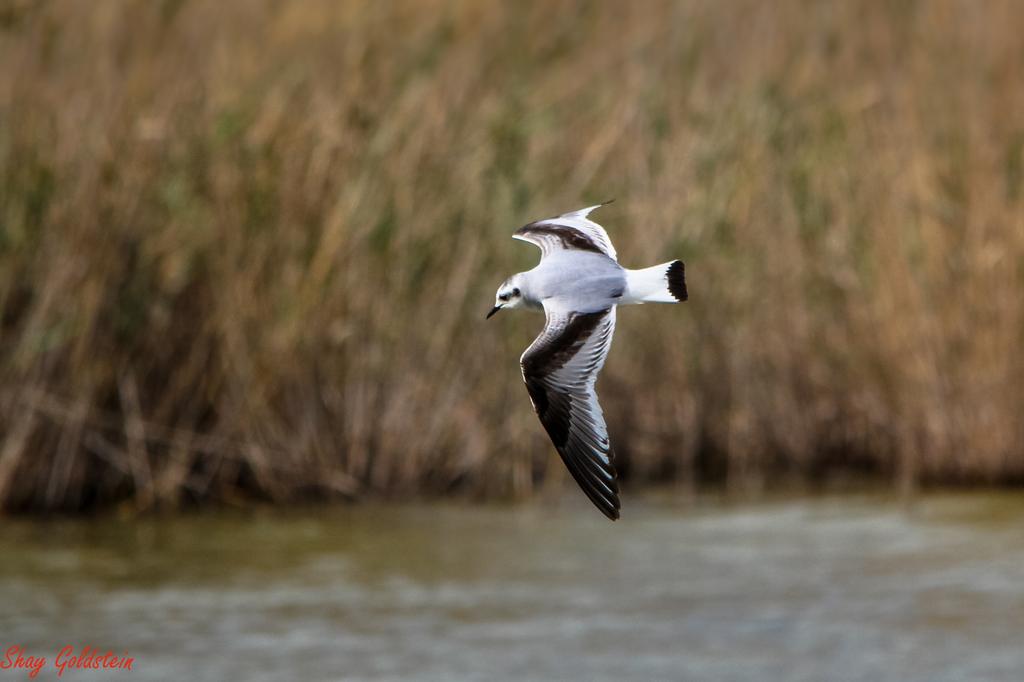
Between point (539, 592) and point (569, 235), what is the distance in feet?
6.14

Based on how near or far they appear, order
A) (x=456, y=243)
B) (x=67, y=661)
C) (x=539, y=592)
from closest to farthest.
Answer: (x=67, y=661) < (x=539, y=592) < (x=456, y=243)

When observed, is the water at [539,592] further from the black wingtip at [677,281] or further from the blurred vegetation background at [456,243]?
the black wingtip at [677,281]

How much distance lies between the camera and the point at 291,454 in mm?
7555

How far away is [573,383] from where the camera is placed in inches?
175

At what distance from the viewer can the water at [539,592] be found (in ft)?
18.6

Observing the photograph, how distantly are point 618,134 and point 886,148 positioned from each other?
1.07 meters

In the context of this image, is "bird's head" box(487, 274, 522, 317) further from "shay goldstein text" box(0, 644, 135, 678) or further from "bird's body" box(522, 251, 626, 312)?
"shay goldstein text" box(0, 644, 135, 678)

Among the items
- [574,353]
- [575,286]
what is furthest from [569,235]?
[574,353]

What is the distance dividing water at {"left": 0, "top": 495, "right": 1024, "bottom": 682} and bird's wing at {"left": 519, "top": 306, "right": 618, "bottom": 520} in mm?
1243

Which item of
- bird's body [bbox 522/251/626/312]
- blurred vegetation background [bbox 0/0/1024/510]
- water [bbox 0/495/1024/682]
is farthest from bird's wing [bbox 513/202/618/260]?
blurred vegetation background [bbox 0/0/1024/510]

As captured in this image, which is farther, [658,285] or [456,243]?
[456,243]

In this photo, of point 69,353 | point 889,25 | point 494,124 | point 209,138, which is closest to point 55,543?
point 69,353

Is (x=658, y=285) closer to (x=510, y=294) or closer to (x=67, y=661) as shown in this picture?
(x=510, y=294)

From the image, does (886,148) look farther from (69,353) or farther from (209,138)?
(69,353)
